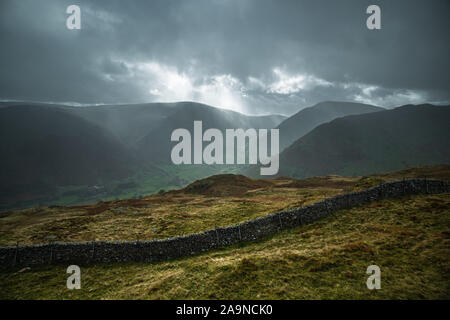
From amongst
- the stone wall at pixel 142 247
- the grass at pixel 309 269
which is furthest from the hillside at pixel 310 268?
the stone wall at pixel 142 247

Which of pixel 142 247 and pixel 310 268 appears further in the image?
pixel 142 247

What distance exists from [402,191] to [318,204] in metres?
11.0

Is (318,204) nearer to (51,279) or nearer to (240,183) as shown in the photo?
(51,279)

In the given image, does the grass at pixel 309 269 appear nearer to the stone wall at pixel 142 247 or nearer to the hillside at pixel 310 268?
the hillside at pixel 310 268

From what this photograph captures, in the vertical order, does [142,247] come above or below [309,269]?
below

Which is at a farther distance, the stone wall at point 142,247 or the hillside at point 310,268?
the stone wall at point 142,247

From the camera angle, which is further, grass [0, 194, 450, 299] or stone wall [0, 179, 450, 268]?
stone wall [0, 179, 450, 268]

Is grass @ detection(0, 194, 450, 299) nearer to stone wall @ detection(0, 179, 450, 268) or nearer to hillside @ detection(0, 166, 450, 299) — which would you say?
hillside @ detection(0, 166, 450, 299)

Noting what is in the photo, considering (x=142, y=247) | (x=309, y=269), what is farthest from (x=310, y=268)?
(x=142, y=247)

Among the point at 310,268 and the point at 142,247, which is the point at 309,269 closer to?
the point at 310,268

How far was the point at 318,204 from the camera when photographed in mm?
24453

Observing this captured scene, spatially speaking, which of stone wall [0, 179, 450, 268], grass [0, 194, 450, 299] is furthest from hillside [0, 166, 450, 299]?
stone wall [0, 179, 450, 268]

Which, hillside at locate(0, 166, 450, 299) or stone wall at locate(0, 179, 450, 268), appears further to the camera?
stone wall at locate(0, 179, 450, 268)
